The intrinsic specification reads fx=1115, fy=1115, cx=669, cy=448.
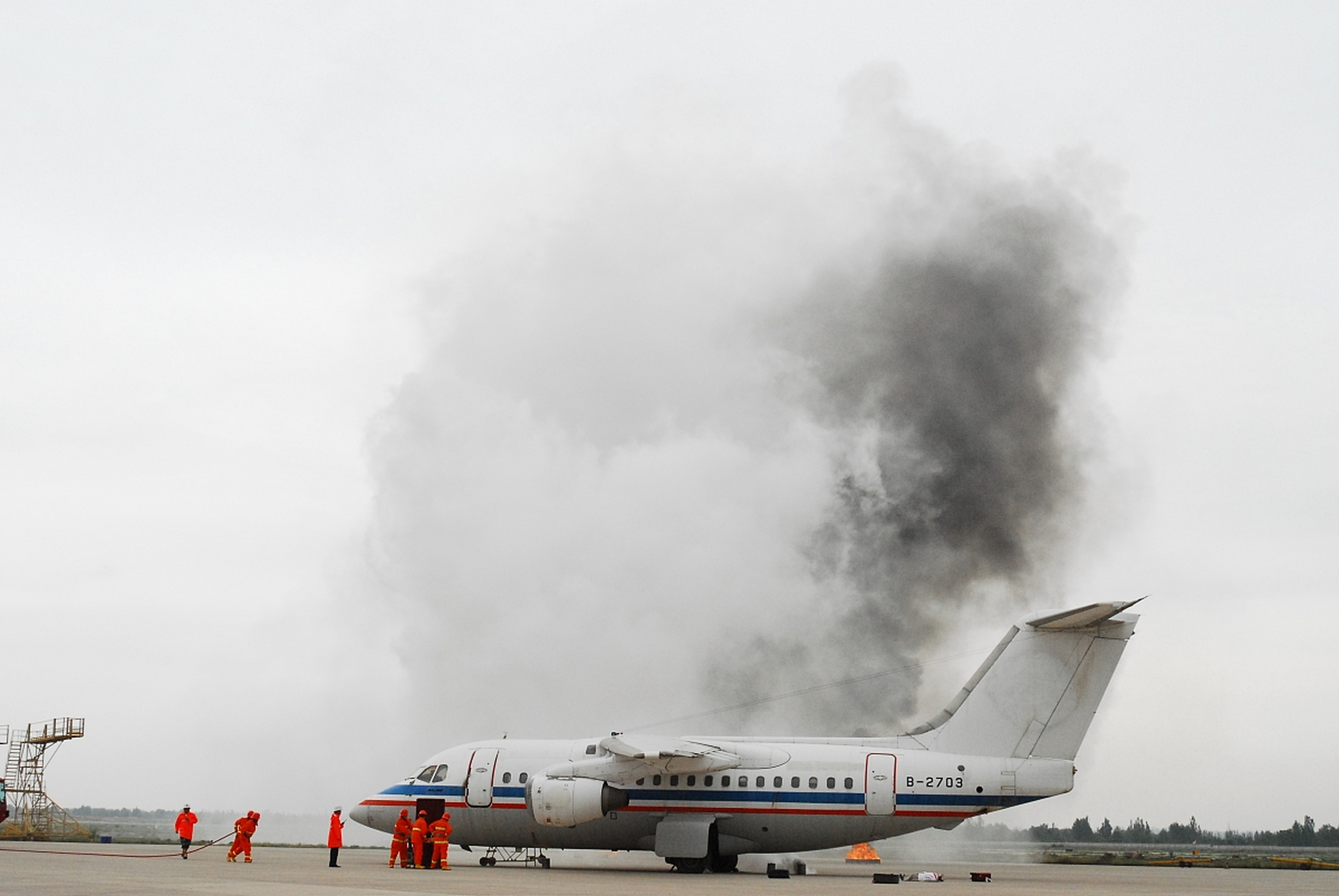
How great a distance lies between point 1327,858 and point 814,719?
35732 millimetres

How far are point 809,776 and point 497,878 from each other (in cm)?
809

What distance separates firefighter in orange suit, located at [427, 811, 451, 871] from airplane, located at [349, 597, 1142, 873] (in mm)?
2085

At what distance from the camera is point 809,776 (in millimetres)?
26797

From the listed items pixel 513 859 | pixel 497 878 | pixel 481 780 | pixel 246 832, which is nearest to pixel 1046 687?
pixel 497 878

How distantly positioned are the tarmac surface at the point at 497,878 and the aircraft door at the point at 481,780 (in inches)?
66.2

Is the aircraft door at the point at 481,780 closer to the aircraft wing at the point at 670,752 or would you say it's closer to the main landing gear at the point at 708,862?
the aircraft wing at the point at 670,752

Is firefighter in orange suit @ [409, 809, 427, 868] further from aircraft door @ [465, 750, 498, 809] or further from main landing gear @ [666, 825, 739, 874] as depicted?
main landing gear @ [666, 825, 739, 874]

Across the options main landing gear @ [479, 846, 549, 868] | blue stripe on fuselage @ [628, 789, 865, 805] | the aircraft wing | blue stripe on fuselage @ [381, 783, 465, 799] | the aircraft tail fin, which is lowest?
main landing gear @ [479, 846, 549, 868]

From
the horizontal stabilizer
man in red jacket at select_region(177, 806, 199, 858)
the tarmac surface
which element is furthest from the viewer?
man in red jacket at select_region(177, 806, 199, 858)

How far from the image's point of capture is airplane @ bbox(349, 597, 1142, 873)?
25.4 m

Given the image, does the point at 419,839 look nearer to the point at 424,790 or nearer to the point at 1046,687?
the point at 424,790

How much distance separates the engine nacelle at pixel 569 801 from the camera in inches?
1055

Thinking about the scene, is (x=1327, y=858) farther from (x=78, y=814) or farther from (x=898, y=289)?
(x=78, y=814)

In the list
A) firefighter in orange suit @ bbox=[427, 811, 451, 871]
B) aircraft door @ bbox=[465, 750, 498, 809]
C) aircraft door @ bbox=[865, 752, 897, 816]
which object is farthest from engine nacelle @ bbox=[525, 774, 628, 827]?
aircraft door @ bbox=[865, 752, 897, 816]
